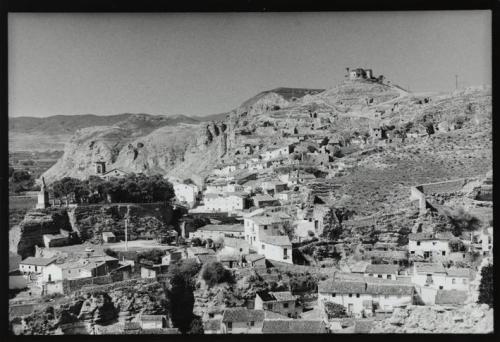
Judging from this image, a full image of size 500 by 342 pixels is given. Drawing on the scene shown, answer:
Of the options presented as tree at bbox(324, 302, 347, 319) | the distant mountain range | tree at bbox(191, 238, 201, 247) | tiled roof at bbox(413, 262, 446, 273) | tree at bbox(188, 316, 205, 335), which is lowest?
tree at bbox(188, 316, 205, 335)

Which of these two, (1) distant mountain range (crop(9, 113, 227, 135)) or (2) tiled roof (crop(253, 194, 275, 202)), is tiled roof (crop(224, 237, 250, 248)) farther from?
(1) distant mountain range (crop(9, 113, 227, 135))

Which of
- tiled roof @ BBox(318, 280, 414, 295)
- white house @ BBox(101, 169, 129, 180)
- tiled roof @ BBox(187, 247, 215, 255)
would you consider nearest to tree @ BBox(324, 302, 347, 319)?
tiled roof @ BBox(318, 280, 414, 295)

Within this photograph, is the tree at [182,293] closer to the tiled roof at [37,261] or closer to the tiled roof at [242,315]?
the tiled roof at [242,315]

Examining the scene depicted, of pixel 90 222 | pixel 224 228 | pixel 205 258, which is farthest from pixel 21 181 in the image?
pixel 205 258

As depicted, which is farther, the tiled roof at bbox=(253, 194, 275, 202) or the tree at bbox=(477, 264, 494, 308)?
the tiled roof at bbox=(253, 194, 275, 202)

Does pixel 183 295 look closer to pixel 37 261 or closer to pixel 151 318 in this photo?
pixel 151 318
